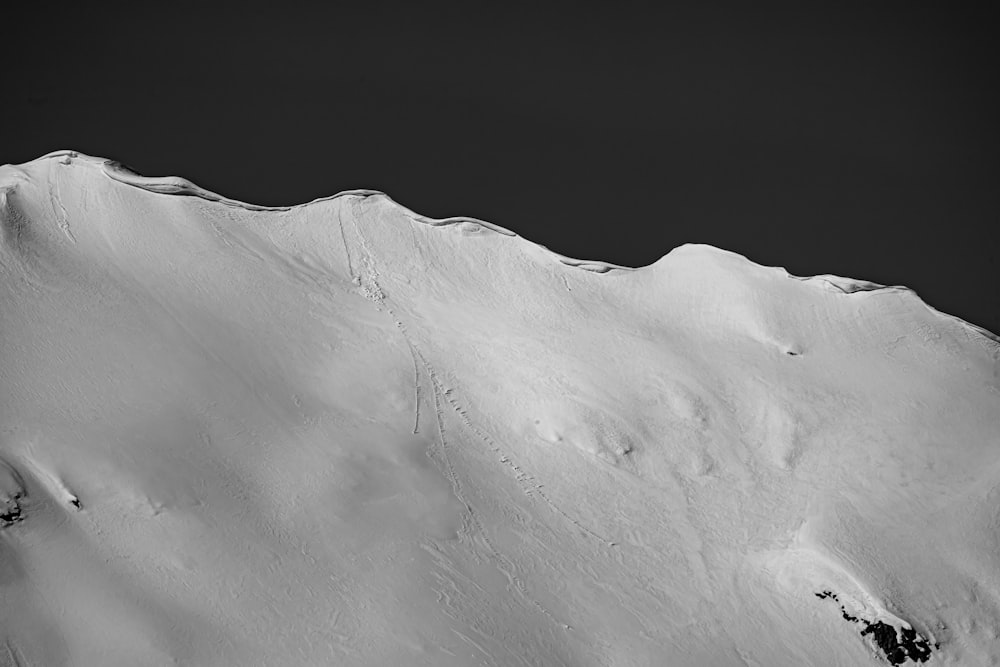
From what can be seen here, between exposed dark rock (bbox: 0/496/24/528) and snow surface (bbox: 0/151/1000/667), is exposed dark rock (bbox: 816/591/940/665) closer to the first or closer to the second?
snow surface (bbox: 0/151/1000/667)

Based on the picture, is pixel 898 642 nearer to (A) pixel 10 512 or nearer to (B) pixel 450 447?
(B) pixel 450 447

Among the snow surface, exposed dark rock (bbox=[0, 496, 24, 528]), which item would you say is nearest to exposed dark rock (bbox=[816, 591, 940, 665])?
the snow surface

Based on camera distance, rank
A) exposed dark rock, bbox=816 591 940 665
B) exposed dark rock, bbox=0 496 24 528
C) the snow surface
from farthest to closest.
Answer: exposed dark rock, bbox=816 591 940 665 < the snow surface < exposed dark rock, bbox=0 496 24 528

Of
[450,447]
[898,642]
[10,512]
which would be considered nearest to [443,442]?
[450,447]

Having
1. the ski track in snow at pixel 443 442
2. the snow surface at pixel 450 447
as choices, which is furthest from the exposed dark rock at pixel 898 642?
the ski track in snow at pixel 443 442

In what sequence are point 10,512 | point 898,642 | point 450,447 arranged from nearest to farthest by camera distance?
1. point 10,512
2. point 898,642
3. point 450,447

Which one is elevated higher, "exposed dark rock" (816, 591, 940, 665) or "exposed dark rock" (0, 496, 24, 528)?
"exposed dark rock" (0, 496, 24, 528)

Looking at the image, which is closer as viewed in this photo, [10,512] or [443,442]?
[10,512]

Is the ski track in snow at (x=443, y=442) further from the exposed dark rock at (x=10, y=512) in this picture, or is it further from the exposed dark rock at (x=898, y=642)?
the exposed dark rock at (x=10, y=512)

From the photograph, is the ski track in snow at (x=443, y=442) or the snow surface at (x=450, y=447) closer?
the snow surface at (x=450, y=447)
